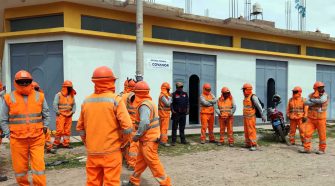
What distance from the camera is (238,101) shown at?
15.7 metres

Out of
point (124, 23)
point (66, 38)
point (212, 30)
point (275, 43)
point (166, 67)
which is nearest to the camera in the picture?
point (66, 38)

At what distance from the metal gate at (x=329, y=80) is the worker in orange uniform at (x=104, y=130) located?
1737 centimetres

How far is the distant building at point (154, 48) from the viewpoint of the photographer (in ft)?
37.6

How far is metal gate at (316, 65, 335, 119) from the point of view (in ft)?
62.3

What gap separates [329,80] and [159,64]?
1180 cm

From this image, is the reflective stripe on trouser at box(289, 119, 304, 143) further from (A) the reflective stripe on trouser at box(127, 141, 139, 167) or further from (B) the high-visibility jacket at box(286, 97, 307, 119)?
(A) the reflective stripe on trouser at box(127, 141, 139, 167)

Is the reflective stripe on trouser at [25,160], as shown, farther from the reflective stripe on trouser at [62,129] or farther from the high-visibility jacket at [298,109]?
the high-visibility jacket at [298,109]

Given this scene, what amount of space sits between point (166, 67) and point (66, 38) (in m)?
4.31

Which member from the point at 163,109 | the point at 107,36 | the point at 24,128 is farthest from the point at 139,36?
the point at 24,128

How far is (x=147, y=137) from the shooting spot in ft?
17.5

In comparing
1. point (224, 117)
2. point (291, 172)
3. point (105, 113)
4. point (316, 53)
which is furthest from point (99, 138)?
point (316, 53)

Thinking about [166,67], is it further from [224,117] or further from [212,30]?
[224,117]

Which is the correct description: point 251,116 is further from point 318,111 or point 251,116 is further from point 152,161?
point 152,161

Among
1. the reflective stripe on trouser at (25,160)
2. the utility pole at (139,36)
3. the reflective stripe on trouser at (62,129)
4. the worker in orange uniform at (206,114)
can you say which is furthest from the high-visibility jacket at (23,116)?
the worker in orange uniform at (206,114)
